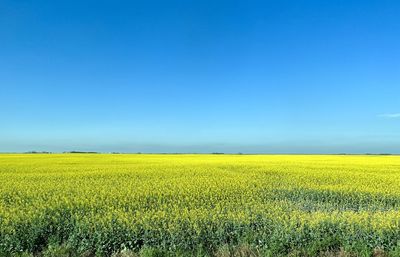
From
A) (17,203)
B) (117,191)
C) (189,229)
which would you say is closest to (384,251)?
(189,229)

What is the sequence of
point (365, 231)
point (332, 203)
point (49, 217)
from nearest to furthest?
point (365, 231) < point (49, 217) < point (332, 203)

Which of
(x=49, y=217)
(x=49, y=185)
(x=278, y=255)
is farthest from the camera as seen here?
(x=49, y=185)

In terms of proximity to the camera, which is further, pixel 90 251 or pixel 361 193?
pixel 361 193

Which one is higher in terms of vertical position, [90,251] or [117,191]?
[117,191]

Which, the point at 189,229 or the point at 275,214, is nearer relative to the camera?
the point at 189,229

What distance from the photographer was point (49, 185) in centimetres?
1402

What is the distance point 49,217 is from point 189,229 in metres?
3.65

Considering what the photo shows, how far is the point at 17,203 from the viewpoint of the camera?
1043 centimetres

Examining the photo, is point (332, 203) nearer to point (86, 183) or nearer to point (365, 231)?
point (365, 231)

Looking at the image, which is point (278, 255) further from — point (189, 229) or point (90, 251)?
point (90, 251)

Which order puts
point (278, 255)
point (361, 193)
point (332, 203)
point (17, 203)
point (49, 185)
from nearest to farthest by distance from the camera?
1. point (278, 255)
2. point (17, 203)
3. point (332, 203)
4. point (361, 193)
5. point (49, 185)

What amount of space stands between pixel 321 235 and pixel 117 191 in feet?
24.1

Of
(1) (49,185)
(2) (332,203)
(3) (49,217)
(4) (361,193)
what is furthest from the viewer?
(1) (49,185)

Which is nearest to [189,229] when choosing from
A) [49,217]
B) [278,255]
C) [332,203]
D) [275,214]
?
[278,255]
